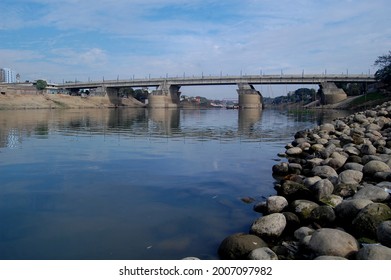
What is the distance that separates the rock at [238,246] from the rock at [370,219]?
201 centimetres

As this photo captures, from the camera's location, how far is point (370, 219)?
6965 millimetres

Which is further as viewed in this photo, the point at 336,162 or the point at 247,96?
the point at 247,96

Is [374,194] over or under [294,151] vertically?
over

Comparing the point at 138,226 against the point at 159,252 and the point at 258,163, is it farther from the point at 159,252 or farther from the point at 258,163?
the point at 258,163

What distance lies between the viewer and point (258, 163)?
16328mm

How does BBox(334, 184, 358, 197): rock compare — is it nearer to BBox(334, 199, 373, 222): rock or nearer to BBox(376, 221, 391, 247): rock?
BBox(334, 199, 373, 222): rock

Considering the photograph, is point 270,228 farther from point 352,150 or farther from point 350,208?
point 352,150

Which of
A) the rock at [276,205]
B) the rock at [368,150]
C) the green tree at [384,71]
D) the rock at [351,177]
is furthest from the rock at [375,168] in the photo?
the green tree at [384,71]

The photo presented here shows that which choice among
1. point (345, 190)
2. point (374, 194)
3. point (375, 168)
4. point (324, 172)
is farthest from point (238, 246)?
point (375, 168)

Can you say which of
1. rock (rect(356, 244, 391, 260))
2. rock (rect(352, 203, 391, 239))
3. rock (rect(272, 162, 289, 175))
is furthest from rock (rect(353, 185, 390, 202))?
rock (rect(272, 162, 289, 175))

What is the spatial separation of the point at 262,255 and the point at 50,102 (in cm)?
12152

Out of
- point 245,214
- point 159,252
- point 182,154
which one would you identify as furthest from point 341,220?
point 182,154

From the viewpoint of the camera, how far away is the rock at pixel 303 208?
813 centimetres

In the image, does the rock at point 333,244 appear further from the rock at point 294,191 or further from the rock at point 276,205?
the rock at point 294,191
